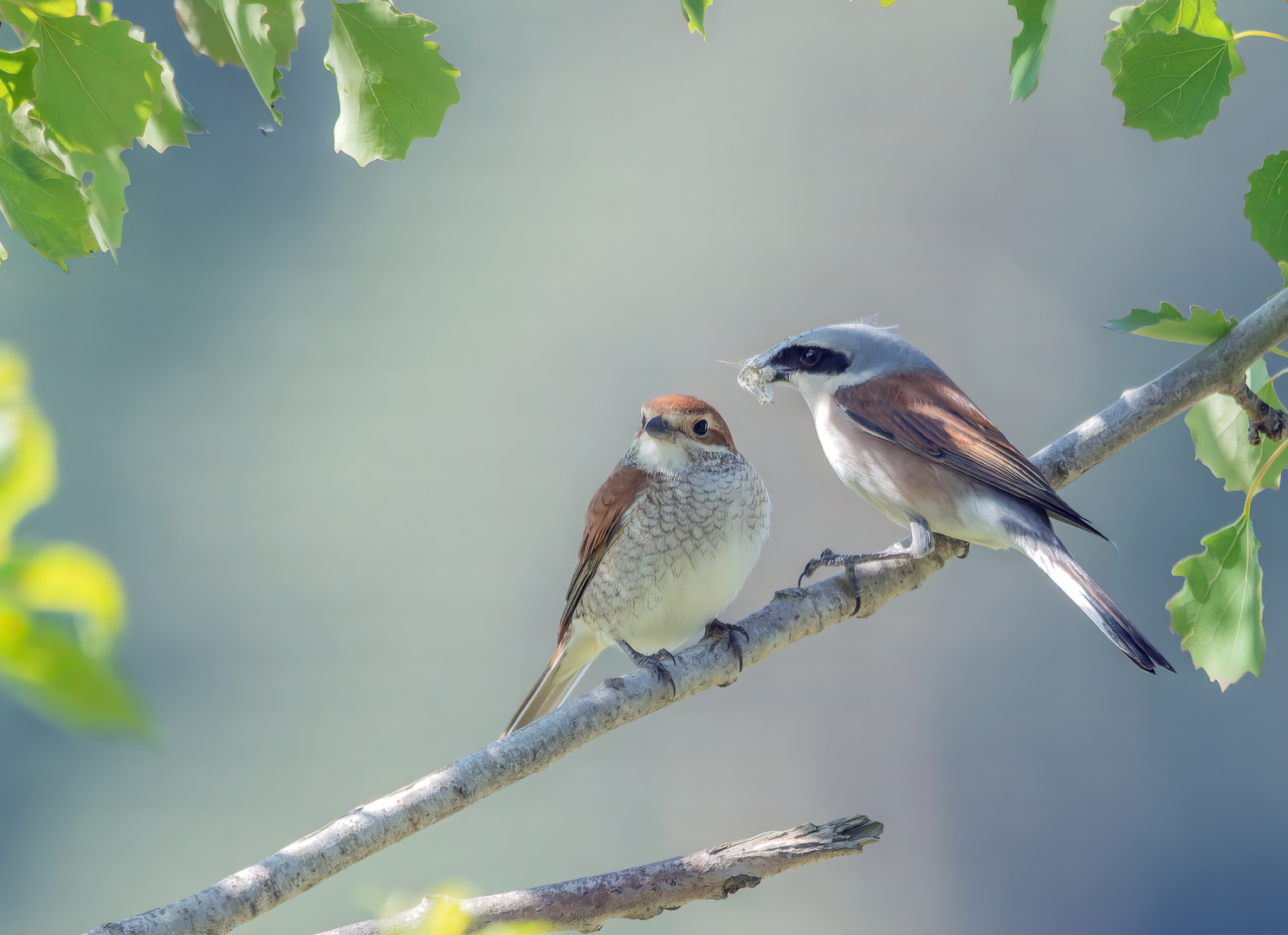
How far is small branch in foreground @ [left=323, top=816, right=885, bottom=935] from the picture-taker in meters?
1.25

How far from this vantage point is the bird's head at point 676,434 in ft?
6.40

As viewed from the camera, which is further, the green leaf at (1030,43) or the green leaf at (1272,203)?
the green leaf at (1272,203)

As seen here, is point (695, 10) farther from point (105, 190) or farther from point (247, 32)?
point (105, 190)

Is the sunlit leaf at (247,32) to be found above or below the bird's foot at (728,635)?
above

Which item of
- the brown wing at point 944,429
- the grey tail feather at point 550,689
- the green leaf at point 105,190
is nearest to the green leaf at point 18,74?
the green leaf at point 105,190

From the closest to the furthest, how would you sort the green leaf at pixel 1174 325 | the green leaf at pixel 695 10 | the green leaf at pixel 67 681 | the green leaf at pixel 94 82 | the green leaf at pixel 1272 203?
the green leaf at pixel 67 681
the green leaf at pixel 94 82
the green leaf at pixel 695 10
the green leaf at pixel 1272 203
the green leaf at pixel 1174 325

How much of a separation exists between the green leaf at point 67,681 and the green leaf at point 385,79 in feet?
3.48

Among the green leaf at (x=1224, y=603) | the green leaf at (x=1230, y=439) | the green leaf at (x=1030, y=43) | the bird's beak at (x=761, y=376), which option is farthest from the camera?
the bird's beak at (x=761, y=376)

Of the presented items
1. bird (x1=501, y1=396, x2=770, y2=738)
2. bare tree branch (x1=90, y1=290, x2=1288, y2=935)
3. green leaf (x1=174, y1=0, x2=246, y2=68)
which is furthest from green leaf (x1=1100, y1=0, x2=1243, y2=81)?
green leaf (x1=174, y1=0, x2=246, y2=68)

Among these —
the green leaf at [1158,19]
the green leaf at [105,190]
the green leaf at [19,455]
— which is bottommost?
the green leaf at [19,455]

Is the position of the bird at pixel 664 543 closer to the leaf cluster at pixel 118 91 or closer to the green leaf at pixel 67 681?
the leaf cluster at pixel 118 91

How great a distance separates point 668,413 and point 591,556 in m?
0.32

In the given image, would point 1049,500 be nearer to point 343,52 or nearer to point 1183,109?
point 1183,109

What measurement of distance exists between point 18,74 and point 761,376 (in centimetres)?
153
